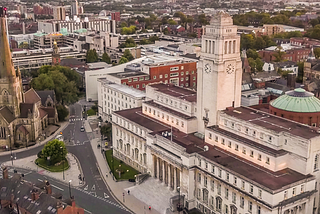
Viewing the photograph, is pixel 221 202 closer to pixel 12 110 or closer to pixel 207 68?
pixel 207 68

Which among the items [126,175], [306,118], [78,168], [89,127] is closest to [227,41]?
[306,118]

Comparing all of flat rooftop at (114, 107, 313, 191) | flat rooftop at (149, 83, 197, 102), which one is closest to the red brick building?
flat rooftop at (149, 83, 197, 102)

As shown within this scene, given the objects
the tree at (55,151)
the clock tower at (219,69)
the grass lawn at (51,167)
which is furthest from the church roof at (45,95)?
the clock tower at (219,69)

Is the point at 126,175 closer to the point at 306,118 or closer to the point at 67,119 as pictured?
the point at 306,118

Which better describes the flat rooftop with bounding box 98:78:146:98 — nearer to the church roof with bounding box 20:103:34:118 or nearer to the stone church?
the stone church

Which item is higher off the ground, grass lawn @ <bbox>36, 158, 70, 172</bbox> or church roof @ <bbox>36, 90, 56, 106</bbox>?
church roof @ <bbox>36, 90, 56, 106</bbox>
